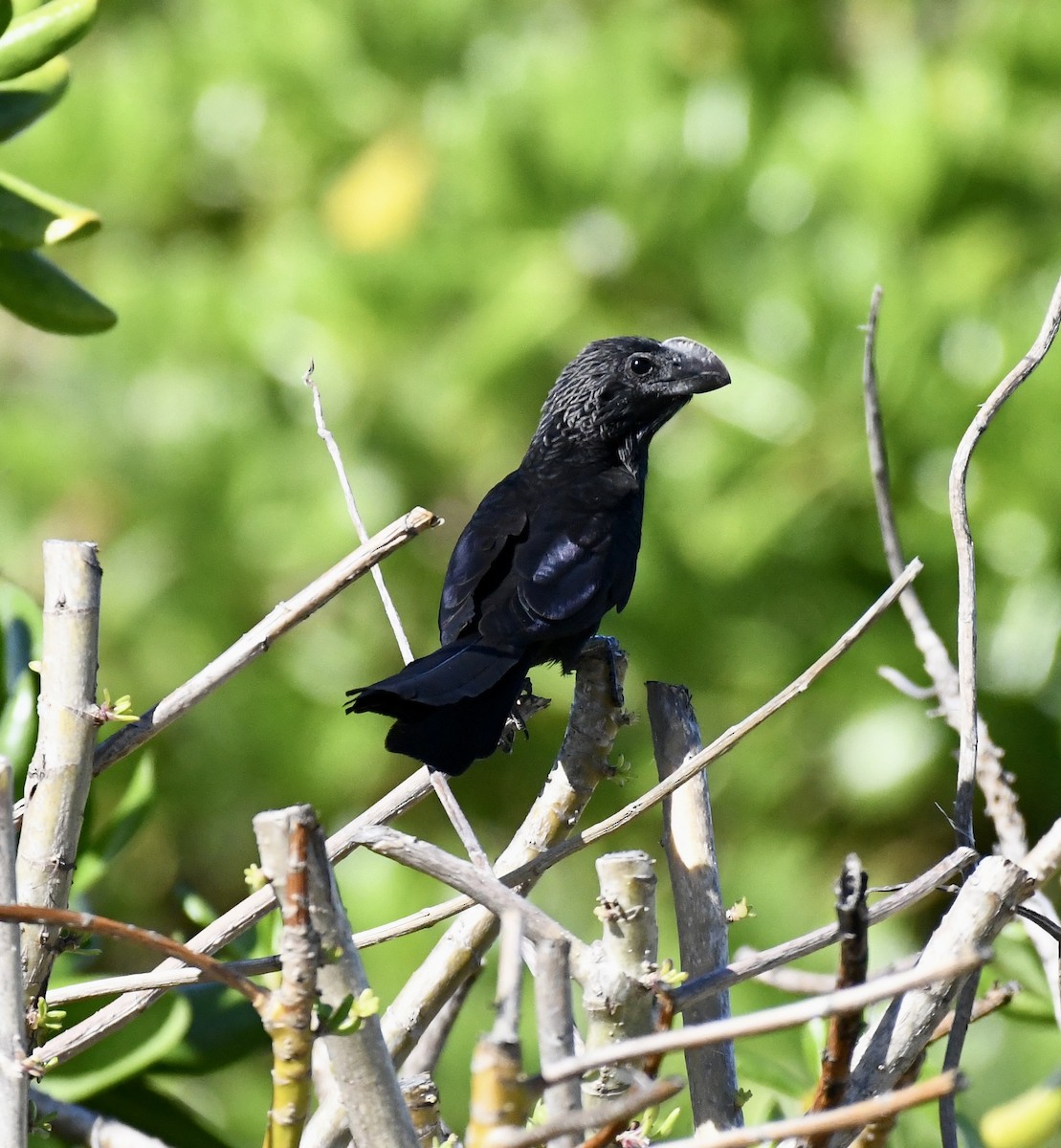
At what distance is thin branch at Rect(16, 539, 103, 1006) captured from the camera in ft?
2.88

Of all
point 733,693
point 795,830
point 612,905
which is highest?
point 733,693

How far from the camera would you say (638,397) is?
2119 millimetres

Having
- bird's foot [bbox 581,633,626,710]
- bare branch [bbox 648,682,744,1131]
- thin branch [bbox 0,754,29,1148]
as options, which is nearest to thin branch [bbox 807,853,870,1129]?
bare branch [bbox 648,682,744,1131]

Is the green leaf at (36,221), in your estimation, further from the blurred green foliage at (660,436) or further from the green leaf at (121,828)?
the blurred green foliage at (660,436)

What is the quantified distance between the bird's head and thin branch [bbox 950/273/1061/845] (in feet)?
3.53

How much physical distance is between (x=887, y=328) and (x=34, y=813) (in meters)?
2.48

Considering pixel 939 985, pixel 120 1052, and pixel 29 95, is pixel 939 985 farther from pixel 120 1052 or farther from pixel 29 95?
pixel 29 95

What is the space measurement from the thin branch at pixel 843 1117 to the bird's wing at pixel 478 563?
106 cm

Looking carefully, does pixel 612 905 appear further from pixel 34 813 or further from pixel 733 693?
pixel 733 693

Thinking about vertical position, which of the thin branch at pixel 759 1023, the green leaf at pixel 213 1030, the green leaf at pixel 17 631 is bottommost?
the thin branch at pixel 759 1023

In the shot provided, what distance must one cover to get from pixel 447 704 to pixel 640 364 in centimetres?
101

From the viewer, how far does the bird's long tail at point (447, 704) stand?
1.16 m

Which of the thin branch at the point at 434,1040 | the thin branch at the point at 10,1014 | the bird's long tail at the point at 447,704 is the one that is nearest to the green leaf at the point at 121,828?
the bird's long tail at the point at 447,704

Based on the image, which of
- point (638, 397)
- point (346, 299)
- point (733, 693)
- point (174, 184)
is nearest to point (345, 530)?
point (346, 299)
